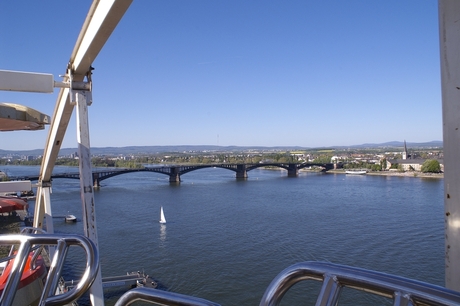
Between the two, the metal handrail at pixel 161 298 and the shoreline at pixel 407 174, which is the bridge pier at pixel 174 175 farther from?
the metal handrail at pixel 161 298

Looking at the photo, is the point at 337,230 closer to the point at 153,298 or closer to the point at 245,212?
the point at 245,212

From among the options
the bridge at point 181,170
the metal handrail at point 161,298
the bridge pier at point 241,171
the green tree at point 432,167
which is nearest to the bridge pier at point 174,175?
the bridge at point 181,170

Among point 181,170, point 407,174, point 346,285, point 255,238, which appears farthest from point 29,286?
point 407,174

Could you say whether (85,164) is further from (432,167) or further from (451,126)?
(432,167)

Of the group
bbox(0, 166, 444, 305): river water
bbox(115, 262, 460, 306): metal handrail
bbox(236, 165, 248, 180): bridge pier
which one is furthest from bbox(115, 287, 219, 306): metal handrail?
bbox(236, 165, 248, 180): bridge pier

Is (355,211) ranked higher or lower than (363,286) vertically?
lower

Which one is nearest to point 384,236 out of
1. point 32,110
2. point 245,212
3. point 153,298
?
point 245,212

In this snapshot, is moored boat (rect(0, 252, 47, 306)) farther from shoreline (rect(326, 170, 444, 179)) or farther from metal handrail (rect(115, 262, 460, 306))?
shoreline (rect(326, 170, 444, 179))
